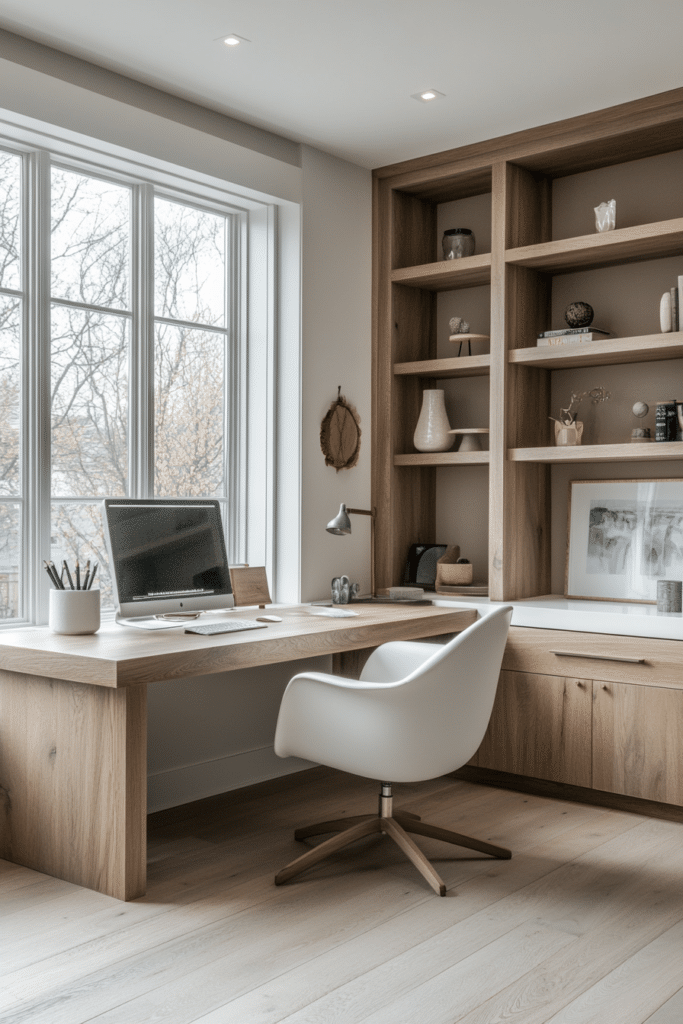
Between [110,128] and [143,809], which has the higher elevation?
[110,128]

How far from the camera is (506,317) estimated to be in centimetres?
391

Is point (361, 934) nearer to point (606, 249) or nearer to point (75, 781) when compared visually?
point (75, 781)

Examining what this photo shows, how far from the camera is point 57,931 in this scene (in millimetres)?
2400

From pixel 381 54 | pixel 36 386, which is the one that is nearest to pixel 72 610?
pixel 36 386

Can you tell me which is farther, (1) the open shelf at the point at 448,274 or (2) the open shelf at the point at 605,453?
(1) the open shelf at the point at 448,274

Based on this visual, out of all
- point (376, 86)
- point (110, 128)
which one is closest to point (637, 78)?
point (376, 86)

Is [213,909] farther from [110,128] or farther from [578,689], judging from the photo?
[110,128]

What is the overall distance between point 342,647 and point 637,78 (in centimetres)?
225

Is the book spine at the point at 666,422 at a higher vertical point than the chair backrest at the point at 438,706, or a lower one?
higher

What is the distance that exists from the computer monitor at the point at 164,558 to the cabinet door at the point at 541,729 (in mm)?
1211

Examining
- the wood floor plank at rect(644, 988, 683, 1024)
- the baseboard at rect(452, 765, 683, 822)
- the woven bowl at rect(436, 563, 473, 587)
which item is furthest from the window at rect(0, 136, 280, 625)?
the wood floor plank at rect(644, 988, 683, 1024)

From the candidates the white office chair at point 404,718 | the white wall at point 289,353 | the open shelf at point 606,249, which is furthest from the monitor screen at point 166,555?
the open shelf at point 606,249

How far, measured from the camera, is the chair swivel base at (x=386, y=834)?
107 inches

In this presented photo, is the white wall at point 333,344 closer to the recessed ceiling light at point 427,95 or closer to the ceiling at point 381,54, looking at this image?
the ceiling at point 381,54
